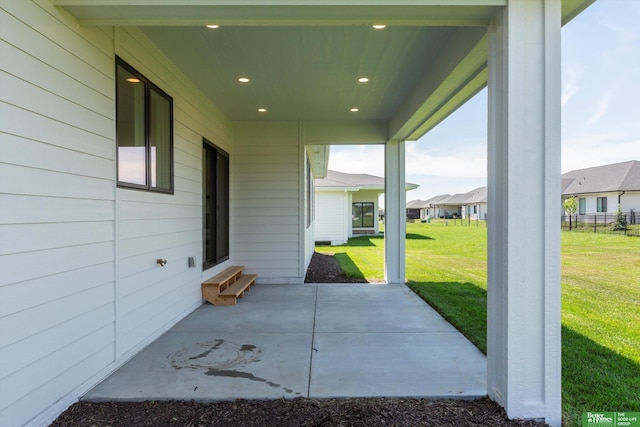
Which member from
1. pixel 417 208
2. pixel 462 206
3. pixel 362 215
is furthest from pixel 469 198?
pixel 362 215

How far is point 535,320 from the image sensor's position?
7.47 ft

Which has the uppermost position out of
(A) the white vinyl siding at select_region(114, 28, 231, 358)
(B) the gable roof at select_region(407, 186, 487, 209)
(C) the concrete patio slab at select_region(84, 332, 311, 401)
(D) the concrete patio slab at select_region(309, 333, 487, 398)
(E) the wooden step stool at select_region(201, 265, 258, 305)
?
(B) the gable roof at select_region(407, 186, 487, 209)

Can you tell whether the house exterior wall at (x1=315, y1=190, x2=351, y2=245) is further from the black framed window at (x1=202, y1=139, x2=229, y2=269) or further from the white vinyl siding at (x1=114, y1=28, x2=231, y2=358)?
the white vinyl siding at (x1=114, y1=28, x2=231, y2=358)

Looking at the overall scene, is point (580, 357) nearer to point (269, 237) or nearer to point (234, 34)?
point (234, 34)

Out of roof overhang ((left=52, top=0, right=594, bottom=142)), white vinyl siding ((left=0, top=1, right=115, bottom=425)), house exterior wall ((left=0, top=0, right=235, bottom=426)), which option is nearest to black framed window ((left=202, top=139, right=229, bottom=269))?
roof overhang ((left=52, top=0, right=594, bottom=142))

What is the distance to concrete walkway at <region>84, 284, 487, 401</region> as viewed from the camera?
8.71 feet

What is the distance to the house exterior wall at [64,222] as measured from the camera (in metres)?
1.99

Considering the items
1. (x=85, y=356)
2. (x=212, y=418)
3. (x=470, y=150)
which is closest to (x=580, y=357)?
(x=212, y=418)

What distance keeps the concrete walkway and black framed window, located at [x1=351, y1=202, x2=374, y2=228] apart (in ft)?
45.3

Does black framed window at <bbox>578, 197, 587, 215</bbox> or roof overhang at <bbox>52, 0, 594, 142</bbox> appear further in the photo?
black framed window at <bbox>578, 197, 587, 215</bbox>

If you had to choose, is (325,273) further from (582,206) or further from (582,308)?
(582,206)

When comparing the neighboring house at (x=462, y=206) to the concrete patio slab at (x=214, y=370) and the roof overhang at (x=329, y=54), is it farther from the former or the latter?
the concrete patio slab at (x=214, y=370)

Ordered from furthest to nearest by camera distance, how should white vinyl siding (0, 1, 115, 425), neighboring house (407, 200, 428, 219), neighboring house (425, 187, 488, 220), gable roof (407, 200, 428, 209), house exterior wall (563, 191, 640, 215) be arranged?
gable roof (407, 200, 428, 209) → neighboring house (407, 200, 428, 219) → neighboring house (425, 187, 488, 220) → house exterior wall (563, 191, 640, 215) → white vinyl siding (0, 1, 115, 425)

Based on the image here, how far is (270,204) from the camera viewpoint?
6715 mm
